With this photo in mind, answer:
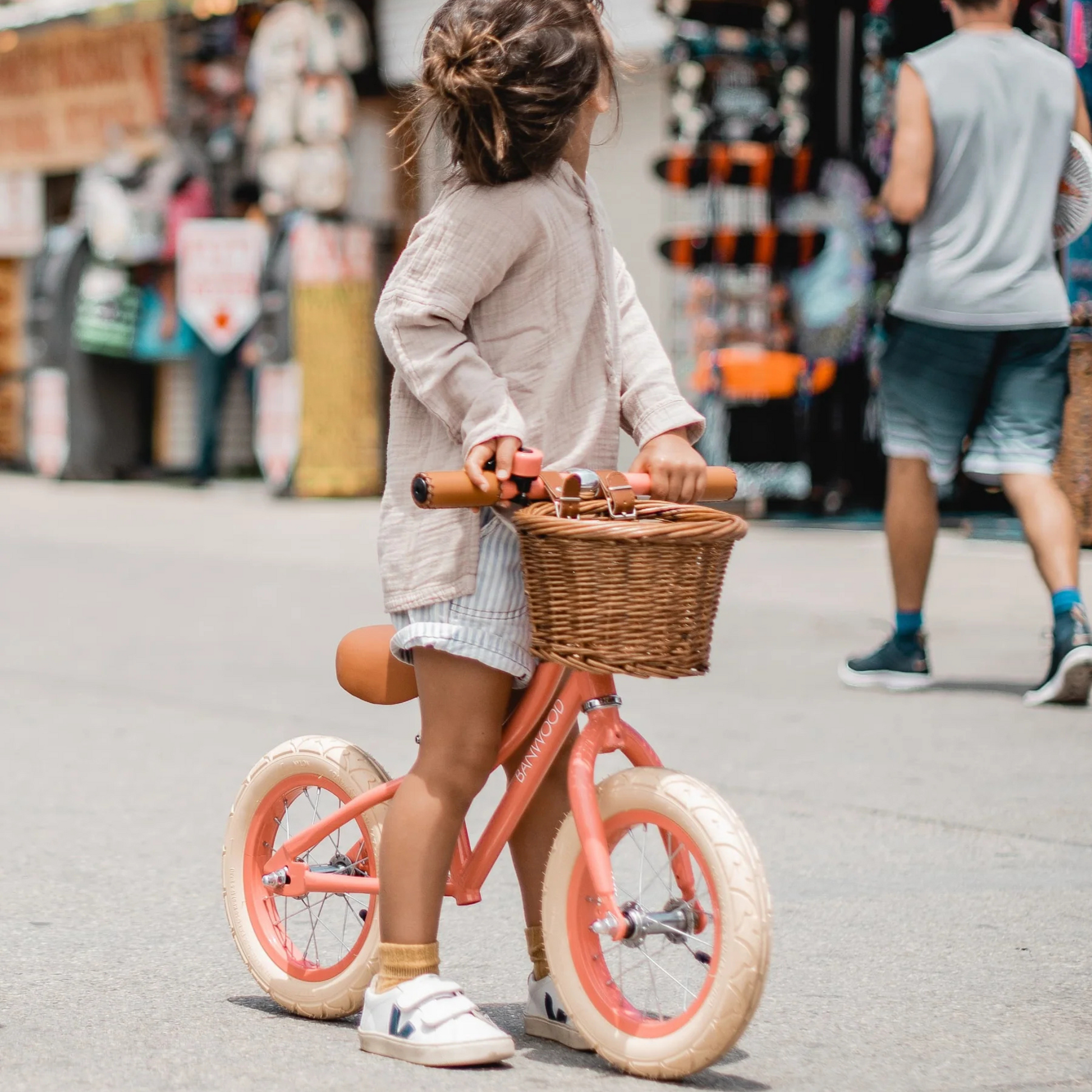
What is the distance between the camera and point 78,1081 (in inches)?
120

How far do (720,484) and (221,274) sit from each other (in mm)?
11375

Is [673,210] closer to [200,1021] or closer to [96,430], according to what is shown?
[96,430]

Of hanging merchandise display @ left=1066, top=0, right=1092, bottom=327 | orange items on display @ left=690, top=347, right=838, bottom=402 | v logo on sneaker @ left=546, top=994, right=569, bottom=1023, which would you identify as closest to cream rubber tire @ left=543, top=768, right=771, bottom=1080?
v logo on sneaker @ left=546, top=994, right=569, bottom=1023

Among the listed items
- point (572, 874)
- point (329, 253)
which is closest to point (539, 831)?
point (572, 874)

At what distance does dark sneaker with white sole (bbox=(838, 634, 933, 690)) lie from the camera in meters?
6.56

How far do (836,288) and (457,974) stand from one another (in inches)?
313

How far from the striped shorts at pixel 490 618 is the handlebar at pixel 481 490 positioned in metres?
0.09

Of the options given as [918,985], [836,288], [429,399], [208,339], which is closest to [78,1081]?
[429,399]

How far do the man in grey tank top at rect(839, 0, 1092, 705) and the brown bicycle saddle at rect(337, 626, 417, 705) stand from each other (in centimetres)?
328

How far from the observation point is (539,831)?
3355 mm

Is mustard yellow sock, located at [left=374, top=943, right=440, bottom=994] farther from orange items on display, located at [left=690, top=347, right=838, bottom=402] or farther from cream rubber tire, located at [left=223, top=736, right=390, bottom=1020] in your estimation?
orange items on display, located at [left=690, top=347, right=838, bottom=402]

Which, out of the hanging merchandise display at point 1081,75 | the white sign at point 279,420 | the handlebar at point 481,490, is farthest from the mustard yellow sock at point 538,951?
the white sign at point 279,420

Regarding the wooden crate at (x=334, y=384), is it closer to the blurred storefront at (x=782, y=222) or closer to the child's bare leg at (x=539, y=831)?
the blurred storefront at (x=782, y=222)

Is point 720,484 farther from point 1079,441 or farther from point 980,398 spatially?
point 1079,441
